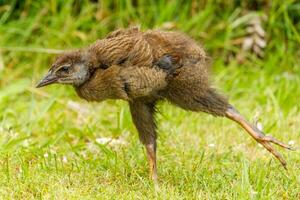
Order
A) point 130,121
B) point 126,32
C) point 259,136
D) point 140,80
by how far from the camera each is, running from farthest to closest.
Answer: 1. point 130,121
2. point 259,136
3. point 126,32
4. point 140,80

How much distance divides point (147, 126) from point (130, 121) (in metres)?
0.93

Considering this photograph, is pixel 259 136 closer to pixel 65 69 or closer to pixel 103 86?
pixel 103 86

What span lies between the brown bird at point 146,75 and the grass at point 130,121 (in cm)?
27

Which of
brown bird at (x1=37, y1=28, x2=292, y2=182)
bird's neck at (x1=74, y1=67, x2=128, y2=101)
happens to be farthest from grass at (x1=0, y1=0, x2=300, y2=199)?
bird's neck at (x1=74, y1=67, x2=128, y2=101)

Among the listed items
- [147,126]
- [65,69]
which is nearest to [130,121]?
[147,126]

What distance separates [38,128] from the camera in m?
5.17

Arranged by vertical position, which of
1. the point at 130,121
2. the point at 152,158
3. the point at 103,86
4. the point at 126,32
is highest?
the point at 126,32

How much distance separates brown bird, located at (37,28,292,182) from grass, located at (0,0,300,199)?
10.5 inches

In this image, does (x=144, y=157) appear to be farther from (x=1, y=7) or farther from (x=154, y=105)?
(x=1, y=7)

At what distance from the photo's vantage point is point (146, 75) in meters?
3.78

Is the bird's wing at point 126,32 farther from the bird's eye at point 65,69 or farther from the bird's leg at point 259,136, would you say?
the bird's leg at point 259,136

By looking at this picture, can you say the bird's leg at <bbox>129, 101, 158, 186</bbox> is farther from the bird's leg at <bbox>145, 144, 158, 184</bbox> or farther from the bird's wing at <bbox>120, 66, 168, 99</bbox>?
the bird's wing at <bbox>120, 66, 168, 99</bbox>

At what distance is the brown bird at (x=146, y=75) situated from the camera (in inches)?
149

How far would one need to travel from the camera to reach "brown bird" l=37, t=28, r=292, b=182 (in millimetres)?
3779
